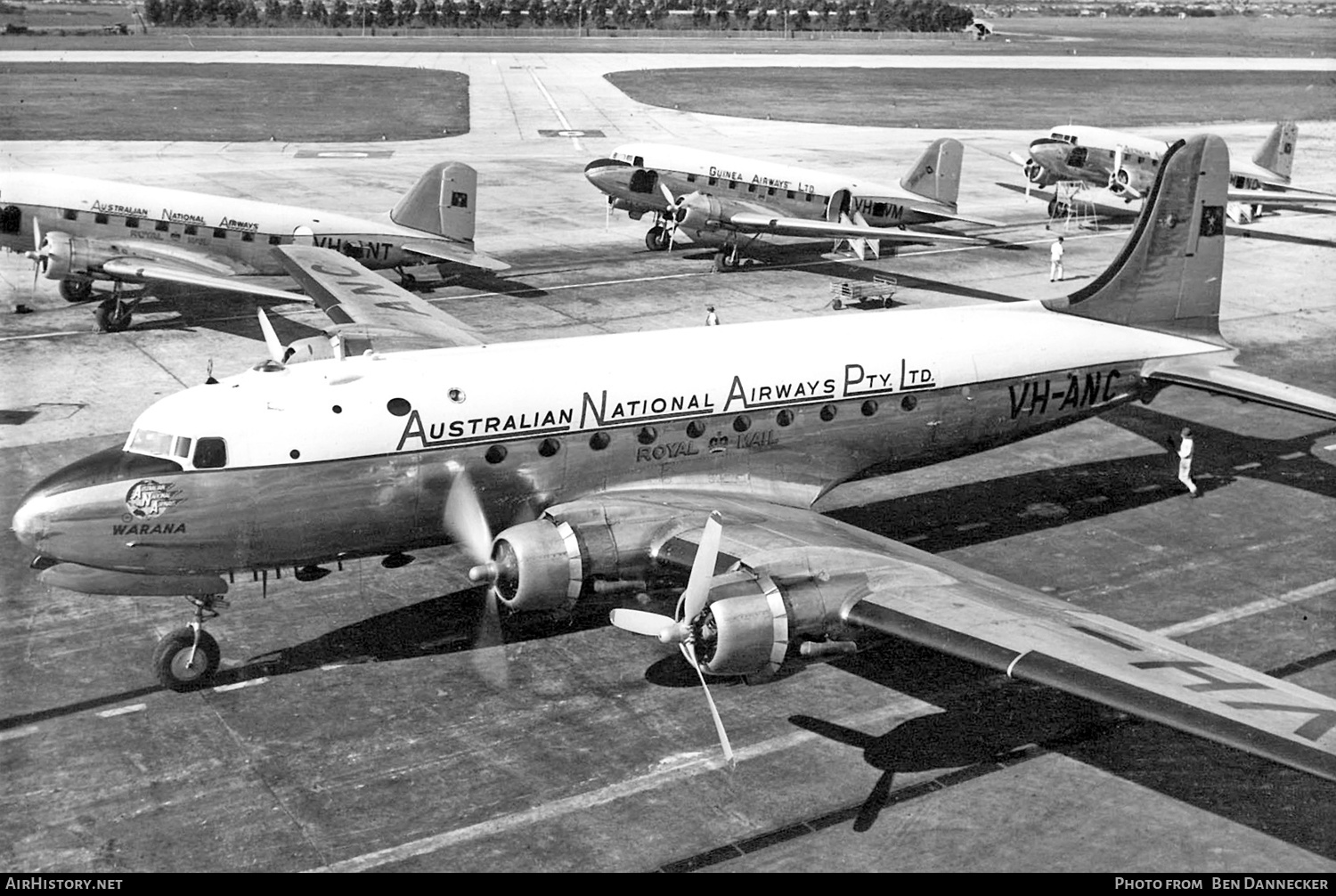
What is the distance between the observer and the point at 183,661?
17.9 meters

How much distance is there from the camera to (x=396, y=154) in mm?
69312

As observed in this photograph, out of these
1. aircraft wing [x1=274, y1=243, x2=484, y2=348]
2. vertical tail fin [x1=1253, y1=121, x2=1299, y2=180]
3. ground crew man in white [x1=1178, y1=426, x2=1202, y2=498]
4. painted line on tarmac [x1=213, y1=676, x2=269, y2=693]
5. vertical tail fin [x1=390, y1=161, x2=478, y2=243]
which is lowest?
painted line on tarmac [x1=213, y1=676, x2=269, y2=693]

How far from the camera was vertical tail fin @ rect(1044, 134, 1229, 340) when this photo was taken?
25875 mm

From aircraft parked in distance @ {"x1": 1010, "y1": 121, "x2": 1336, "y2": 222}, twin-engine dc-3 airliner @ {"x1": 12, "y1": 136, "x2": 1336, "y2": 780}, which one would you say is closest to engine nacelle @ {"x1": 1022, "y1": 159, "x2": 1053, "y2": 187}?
aircraft parked in distance @ {"x1": 1010, "y1": 121, "x2": 1336, "y2": 222}

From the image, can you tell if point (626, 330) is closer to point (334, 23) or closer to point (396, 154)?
point (396, 154)

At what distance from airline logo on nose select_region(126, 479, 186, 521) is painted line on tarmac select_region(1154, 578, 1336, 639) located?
49.0ft

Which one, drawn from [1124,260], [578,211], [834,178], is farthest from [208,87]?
[1124,260]

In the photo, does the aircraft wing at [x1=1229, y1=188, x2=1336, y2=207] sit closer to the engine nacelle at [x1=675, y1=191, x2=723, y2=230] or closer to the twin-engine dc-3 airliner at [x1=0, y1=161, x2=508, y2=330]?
the engine nacelle at [x1=675, y1=191, x2=723, y2=230]

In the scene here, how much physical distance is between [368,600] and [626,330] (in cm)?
1809

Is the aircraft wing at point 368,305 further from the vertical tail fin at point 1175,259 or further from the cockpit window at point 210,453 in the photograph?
the vertical tail fin at point 1175,259

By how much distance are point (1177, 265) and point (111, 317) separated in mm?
27412

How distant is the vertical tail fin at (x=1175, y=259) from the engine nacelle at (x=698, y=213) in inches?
838

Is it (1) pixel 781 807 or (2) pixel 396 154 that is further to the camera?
(2) pixel 396 154

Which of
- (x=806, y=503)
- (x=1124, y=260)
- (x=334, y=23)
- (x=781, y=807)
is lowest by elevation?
(x=781, y=807)
